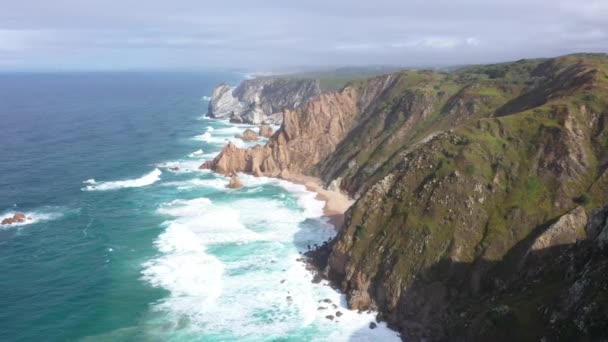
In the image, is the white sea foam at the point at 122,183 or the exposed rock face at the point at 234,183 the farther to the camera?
the exposed rock face at the point at 234,183

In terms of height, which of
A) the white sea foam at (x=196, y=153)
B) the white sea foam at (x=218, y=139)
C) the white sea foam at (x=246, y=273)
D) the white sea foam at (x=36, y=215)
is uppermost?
the white sea foam at (x=218, y=139)

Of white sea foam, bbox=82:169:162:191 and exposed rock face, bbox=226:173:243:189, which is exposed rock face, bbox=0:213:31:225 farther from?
exposed rock face, bbox=226:173:243:189

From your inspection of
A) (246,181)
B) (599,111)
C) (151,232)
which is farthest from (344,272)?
(246,181)

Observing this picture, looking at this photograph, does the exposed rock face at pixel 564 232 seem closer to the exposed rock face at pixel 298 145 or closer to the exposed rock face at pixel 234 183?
the exposed rock face at pixel 234 183

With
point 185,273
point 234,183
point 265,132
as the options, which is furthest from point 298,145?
point 185,273

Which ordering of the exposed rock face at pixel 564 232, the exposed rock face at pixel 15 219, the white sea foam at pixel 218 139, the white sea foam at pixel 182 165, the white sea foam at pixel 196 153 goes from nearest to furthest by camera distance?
the exposed rock face at pixel 564 232, the exposed rock face at pixel 15 219, the white sea foam at pixel 182 165, the white sea foam at pixel 196 153, the white sea foam at pixel 218 139

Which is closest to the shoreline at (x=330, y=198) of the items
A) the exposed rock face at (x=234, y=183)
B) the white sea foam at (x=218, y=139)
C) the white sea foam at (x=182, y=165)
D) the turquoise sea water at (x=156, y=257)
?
the turquoise sea water at (x=156, y=257)

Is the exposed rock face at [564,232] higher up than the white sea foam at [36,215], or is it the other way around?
the exposed rock face at [564,232]

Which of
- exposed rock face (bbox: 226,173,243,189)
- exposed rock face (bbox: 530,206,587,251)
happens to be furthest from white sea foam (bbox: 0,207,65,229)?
exposed rock face (bbox: 530,206,587,251)

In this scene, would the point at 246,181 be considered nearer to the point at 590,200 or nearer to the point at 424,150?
the point at 424,150
